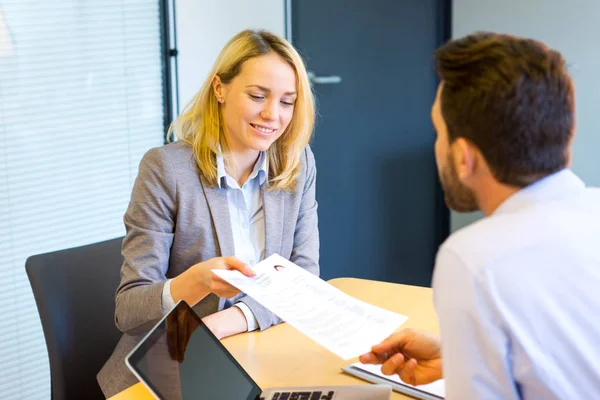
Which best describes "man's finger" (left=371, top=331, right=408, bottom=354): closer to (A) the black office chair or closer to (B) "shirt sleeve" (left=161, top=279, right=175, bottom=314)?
(B) "shirt sleeve" (left=161, top=279, right=175, bottom=314)

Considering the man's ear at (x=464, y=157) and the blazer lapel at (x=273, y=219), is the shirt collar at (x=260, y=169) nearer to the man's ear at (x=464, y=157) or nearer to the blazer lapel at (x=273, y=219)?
the blazer lapel at (x=273, y=219)

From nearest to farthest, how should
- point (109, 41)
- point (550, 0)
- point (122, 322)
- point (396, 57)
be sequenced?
point (122, 322)
point (109, 41)
point (550, 0)
point (396, 57)

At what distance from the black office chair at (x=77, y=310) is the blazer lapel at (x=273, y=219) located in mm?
383

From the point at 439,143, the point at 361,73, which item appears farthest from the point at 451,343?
the point at 361,73

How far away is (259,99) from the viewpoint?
6.70ft

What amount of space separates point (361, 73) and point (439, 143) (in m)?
3.05

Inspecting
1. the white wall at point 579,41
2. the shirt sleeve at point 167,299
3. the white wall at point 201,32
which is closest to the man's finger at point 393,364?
the shirt sleeve at point 167,299

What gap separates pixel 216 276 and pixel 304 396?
333 mm

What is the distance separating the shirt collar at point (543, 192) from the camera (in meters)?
1.08

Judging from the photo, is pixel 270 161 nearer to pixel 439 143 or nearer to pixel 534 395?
pixel 439 143

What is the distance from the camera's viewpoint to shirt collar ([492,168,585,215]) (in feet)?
3.54

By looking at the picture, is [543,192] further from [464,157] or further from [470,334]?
[470,334]

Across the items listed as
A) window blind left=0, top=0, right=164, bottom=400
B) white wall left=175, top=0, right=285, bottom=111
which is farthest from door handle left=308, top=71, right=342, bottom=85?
window blind left=0, top=0, right=164, bottom=400

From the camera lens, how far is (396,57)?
4320mm
